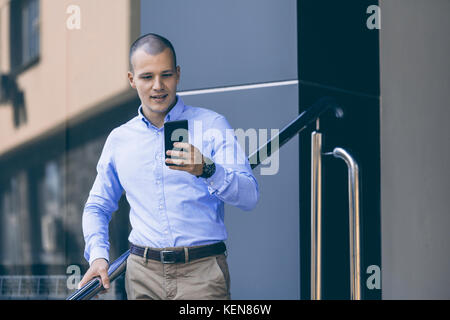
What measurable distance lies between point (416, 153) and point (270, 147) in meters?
1.17

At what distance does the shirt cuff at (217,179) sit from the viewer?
180 centimetres

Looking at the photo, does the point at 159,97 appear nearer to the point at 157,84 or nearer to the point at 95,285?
the point at 157,84

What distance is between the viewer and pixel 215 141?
1.96 meters

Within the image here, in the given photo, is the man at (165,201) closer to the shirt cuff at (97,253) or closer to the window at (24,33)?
the shirt cuff at (97,253)

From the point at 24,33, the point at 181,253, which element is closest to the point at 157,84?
the point at 181,253

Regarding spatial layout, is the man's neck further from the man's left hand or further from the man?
the man's left hand

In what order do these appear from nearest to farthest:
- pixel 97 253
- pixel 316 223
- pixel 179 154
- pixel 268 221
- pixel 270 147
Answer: pixel 179 154 < pixel 97 253 < pixel 270 147 < pixel 316 223 < pixel 268 221

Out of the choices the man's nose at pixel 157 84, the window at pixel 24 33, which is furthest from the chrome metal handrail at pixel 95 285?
the window at pixel 24 33

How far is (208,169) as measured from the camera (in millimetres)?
1782

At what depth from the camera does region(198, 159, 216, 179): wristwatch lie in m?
1.78

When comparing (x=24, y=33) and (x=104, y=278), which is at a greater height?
(x=24, y=33)

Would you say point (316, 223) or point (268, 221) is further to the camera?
point (268, 221)
